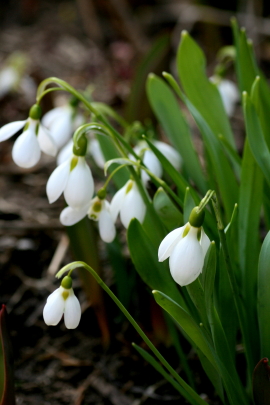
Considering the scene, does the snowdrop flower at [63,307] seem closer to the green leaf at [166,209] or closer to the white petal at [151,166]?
the green leaf at [166,209]

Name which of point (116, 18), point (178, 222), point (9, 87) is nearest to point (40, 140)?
point (178, 222)

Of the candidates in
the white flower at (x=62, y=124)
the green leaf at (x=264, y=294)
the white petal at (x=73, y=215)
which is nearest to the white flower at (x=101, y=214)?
the white petal at (x=73, y=215)

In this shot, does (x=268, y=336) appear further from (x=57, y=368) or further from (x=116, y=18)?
(x=116, y=18)

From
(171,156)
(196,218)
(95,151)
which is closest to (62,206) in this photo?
(95,151)

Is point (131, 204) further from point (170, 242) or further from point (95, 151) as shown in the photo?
point (95, 151)

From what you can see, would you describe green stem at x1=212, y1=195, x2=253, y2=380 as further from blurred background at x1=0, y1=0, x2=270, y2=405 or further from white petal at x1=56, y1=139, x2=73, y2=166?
white petal at x1=56, y1=139, x2=73, y2=166

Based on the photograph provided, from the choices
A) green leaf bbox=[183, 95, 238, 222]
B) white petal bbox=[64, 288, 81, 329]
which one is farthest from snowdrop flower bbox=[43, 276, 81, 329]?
green leaf bbox=[183, 95, 238, 222]

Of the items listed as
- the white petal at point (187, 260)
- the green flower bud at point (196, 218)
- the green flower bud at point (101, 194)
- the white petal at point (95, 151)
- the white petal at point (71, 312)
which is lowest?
the white petal at point (95, 151)
